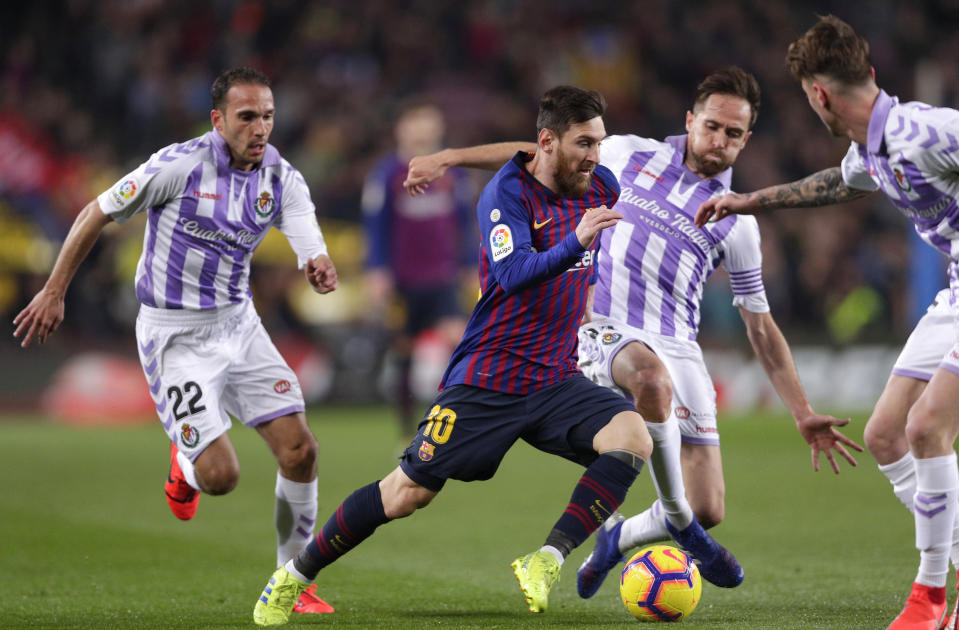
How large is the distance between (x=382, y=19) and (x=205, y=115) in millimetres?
3572

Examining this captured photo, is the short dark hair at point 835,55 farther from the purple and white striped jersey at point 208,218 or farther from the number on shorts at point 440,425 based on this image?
the purple and white striped jersey at point 208,218

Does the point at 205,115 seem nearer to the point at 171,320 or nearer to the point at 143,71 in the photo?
the point at 143,71

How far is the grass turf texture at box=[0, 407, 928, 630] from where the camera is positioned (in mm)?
4945

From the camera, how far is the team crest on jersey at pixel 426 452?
4.61m

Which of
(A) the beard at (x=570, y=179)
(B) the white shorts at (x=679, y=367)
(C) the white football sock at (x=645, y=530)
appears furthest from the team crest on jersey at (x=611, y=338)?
(A) the beard at (x=570, y=179)

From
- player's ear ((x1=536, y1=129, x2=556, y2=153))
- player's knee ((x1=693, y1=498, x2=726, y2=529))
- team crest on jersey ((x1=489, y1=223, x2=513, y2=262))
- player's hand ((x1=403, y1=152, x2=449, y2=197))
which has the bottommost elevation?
player's knee ((x1=693, y1=498, x2=726, y2=529))

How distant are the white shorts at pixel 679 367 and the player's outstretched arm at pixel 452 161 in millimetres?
871

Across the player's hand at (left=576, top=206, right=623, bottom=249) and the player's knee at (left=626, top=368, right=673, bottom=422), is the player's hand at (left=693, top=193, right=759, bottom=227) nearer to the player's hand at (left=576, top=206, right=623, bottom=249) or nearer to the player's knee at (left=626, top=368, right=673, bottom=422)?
the player's hand at (left=576, top=206, right=623, bottom=249)

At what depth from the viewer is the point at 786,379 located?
549 cm

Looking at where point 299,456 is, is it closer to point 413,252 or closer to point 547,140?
point 547,140

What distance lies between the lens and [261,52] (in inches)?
724

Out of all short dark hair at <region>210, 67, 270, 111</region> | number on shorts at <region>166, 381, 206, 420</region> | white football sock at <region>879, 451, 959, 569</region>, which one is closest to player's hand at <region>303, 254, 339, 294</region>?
number on shorts at <region>166, 381, 206, 420</region>

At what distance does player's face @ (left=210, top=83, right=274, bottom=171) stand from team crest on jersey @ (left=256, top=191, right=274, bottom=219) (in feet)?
0.54

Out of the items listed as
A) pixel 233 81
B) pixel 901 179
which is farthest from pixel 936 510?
pixel 233 81
